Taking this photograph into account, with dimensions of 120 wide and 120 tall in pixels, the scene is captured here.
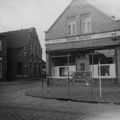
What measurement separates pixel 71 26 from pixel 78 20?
1.00 meters

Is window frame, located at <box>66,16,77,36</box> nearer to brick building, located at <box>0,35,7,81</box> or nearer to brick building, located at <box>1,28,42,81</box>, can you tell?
brick building, located at <box>0,35,7,81</box>

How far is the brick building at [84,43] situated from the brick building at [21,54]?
53.9 ft

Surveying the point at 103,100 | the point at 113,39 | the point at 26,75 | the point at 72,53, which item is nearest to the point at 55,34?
the point at 72,53

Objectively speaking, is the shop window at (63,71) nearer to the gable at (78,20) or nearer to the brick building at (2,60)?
the gable at (78,20)

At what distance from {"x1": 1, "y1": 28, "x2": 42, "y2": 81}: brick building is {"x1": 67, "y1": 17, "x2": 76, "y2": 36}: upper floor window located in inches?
710

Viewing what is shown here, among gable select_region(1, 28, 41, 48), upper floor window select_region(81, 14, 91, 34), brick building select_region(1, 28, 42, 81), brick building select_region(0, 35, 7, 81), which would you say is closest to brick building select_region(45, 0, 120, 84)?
upper floor window select_region(81, 14, 91, 34)

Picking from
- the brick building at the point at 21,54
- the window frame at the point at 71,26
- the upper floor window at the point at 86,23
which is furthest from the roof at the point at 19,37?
the upper floor window at the point at 86,23

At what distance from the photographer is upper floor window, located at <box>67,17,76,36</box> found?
2095cm

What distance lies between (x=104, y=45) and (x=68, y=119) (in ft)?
40.5

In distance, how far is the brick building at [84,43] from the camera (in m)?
18.6

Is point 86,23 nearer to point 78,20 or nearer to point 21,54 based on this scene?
point 78,20

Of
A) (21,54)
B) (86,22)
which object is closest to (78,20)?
(86,22)

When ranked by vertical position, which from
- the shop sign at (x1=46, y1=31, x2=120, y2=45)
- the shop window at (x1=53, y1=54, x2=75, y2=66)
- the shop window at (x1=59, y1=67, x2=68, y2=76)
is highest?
the shop sign at (x1=46, y1=31, x2=120, y2=45)

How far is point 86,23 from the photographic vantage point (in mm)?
20344
